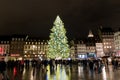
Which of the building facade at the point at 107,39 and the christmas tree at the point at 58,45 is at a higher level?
the building facade at the point at 107,39

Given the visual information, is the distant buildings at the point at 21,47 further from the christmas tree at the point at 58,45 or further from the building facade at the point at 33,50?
the christmas tree at the point at 58,45

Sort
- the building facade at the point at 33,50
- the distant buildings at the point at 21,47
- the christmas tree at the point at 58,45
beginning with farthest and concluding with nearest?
the building facade at the point at 33,50 < the distant buildings at the point at 21,47 < the christmas tree at the point at 58,45

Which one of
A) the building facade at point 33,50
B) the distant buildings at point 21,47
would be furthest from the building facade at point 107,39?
the distant buildings at point 21,47

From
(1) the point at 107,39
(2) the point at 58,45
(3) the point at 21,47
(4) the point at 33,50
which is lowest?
(2) the point at 58,45

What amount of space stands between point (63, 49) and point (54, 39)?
494cm

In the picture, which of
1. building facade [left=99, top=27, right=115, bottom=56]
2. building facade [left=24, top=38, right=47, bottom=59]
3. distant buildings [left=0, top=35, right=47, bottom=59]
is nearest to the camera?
building facade [left=99, top=27, right=115, bottom=56]

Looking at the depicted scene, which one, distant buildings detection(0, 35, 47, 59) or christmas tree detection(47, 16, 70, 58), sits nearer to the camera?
christmas tree detection(47, 16, 70, 58)

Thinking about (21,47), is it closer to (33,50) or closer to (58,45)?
(33,50)

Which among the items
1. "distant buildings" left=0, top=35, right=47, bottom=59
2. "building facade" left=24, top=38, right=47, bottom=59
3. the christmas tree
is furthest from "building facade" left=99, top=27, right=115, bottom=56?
the christmas tree

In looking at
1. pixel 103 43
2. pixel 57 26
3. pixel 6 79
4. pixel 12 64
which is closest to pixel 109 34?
pixel 103 43

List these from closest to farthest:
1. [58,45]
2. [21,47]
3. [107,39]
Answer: [58,45], [21,47], [107,39]

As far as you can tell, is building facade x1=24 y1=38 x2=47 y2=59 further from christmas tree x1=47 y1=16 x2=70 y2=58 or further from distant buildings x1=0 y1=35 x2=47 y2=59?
christmas tree x1=47 y1=16 x2=70 y2=58

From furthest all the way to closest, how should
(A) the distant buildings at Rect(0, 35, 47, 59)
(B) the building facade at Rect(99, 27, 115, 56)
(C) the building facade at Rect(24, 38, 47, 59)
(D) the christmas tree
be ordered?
(C) the building facade at Rect(24, 38, 47, 59) → (A) the distant buildings at Rect(0, 35, 47, 59) → (B) the building facade at Rect(99, 27, 115, 56) → (D) the christmas tree

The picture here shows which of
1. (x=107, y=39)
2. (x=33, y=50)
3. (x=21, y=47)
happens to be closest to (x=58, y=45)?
(x=21, y=47)
